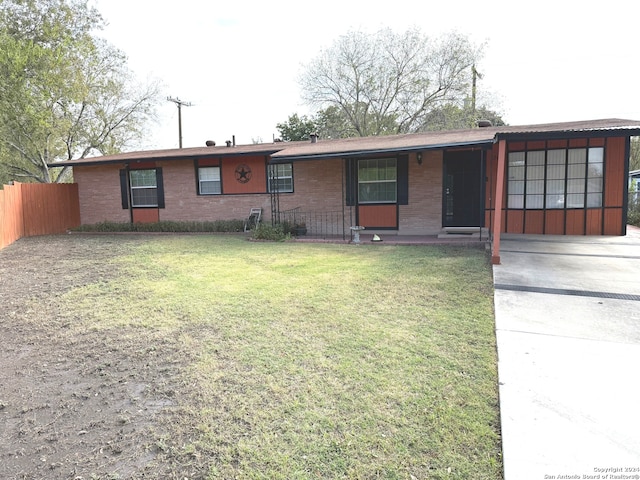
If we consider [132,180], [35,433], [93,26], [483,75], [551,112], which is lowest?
[35,433]

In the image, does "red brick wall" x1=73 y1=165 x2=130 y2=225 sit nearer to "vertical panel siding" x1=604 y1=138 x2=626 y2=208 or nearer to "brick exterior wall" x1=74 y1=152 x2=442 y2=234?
"brick exterior wall" x1=74 y1=152 x2=442 y2=234

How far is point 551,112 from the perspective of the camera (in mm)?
20500

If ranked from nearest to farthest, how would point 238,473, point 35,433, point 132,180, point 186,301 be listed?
point 238,473, point 35,433, point 186,301, point 132,180

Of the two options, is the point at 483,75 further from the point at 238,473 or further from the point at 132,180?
the point at 238,473

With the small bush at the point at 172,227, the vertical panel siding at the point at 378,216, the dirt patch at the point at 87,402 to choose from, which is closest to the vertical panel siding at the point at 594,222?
the vertical panel siding at the point at 378,216

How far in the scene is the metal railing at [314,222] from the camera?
469 inches

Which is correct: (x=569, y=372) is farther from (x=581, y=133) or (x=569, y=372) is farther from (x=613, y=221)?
(x=613, y=221)

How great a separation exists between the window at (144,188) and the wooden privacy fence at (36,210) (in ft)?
8.19

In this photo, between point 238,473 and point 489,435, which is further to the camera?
point 489,435

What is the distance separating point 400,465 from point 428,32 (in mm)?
26097

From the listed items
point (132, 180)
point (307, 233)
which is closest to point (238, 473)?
point (307, 233)

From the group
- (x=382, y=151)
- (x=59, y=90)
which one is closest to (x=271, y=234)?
(x=382, y=151)

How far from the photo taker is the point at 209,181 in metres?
13.9

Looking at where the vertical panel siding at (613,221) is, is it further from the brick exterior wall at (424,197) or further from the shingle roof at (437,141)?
the brick exterior wall at (424,197)
